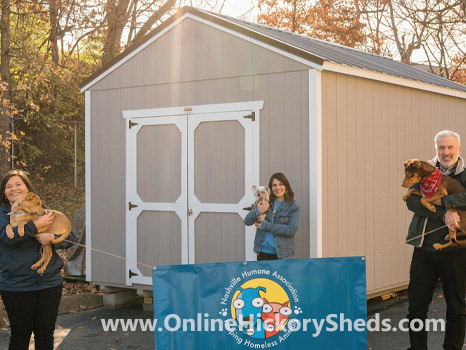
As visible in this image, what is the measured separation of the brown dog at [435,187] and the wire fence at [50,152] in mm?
12584

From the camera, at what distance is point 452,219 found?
188 inches

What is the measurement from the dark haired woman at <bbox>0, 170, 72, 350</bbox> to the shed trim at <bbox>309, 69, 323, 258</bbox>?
2.98 metres

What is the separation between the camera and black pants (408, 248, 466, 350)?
4.82 metres

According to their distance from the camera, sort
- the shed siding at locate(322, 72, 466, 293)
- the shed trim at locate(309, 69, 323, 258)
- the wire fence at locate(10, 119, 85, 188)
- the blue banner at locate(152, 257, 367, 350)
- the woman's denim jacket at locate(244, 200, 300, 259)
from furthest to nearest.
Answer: the wire fence at locate(10, 119, 85, 188) → the shed siding at locate(322, 72, 466, 293) → the shed trim at locate(309, 69, 323, 258) → the woman's denim jacket at locate(244, 200, 300, 259) → the blue banner at locate(152, 257, 367, 350)

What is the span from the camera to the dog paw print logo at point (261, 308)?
173 inches

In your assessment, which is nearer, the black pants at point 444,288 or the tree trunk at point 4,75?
the black pants at point 444,288

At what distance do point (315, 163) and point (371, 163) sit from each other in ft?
3.87

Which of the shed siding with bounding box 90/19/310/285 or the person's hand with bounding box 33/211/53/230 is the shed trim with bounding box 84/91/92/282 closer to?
the shed siding with bounding box 90/19/310/285

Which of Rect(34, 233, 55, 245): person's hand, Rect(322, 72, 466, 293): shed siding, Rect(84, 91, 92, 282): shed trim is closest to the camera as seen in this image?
Rect(34, 233, 55, 245): person's hand

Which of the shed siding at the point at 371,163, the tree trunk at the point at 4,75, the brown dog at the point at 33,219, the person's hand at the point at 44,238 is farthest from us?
the tree trunk at the point at 4,75

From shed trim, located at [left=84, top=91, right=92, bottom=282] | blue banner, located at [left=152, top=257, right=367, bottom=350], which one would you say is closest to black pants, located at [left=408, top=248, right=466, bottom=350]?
blue banner, located at [left=152, top=257, right=367, bottom=350]

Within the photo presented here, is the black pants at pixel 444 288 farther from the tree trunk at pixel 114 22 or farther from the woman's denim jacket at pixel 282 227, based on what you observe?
the tree trunk at pixel 114 22

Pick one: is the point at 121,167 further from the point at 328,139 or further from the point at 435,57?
the point at 435,57

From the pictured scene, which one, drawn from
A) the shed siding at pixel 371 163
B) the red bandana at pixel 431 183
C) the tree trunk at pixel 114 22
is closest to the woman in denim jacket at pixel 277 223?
the shed siding at pixel 371 163
